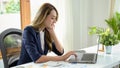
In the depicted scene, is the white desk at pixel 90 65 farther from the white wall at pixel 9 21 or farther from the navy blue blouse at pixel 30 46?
the white wall at pixel 9 21

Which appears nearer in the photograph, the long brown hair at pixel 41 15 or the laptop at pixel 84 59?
the laptop at pixel 84 59

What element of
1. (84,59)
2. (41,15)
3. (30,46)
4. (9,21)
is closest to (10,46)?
(30,46)

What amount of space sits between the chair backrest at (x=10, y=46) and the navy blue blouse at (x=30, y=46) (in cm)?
9

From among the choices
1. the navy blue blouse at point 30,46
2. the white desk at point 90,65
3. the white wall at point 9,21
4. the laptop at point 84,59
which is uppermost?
the white wall at point 9,21

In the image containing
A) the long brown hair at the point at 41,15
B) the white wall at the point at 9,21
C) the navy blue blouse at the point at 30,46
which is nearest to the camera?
the navy blue blouse at the point at 30,46

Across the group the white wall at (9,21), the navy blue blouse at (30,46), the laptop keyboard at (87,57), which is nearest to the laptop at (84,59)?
the laptop keyboard at (87,57)

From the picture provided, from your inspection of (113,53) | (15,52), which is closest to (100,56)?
(113,53)

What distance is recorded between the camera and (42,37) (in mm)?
2047

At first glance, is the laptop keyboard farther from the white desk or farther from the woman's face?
the woman's face

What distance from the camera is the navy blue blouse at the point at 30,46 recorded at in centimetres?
174

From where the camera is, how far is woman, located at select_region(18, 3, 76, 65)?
5.76 feet

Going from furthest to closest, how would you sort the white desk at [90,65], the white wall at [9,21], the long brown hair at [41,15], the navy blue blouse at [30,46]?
1. the white wall at [9,21]
2. the long brown hair at [41,15]
3. the navy blue blouse at [30,46]
4. the white desk at [90,65]

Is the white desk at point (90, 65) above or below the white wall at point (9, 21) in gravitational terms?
below

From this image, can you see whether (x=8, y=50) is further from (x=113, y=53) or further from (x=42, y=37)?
(x=113, y=53)
